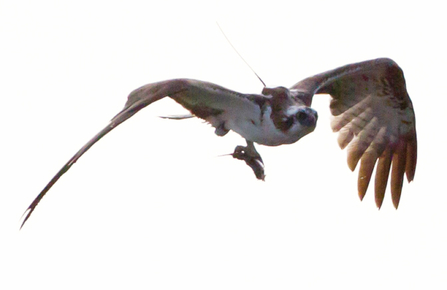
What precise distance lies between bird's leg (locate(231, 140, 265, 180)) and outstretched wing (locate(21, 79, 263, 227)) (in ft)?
0.68

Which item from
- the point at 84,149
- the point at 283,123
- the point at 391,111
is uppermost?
the point at 391,111

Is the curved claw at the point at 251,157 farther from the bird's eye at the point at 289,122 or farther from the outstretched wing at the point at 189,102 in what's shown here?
the bird's eye at the point at 289,122

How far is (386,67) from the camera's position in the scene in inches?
295

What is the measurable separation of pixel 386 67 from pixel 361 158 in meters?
0.92

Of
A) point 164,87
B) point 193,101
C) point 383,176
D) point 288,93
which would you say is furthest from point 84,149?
point 383,176

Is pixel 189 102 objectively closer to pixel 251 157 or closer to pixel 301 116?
pixel 251 157

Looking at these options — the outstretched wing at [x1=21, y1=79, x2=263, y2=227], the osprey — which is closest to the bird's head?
the osprey

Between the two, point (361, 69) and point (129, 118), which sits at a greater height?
point (361, 69)

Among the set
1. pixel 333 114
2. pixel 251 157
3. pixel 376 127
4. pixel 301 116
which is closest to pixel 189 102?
pixel 251 157

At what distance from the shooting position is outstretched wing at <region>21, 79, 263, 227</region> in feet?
17.9

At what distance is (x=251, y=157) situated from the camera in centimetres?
696

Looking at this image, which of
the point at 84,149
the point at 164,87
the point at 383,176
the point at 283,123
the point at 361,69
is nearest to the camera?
the point at 84,149

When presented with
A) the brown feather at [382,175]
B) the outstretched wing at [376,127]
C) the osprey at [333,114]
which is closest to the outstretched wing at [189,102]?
the osprey at [333,114]

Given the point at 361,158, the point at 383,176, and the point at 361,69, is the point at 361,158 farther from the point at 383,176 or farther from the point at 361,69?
the point at 361,69
